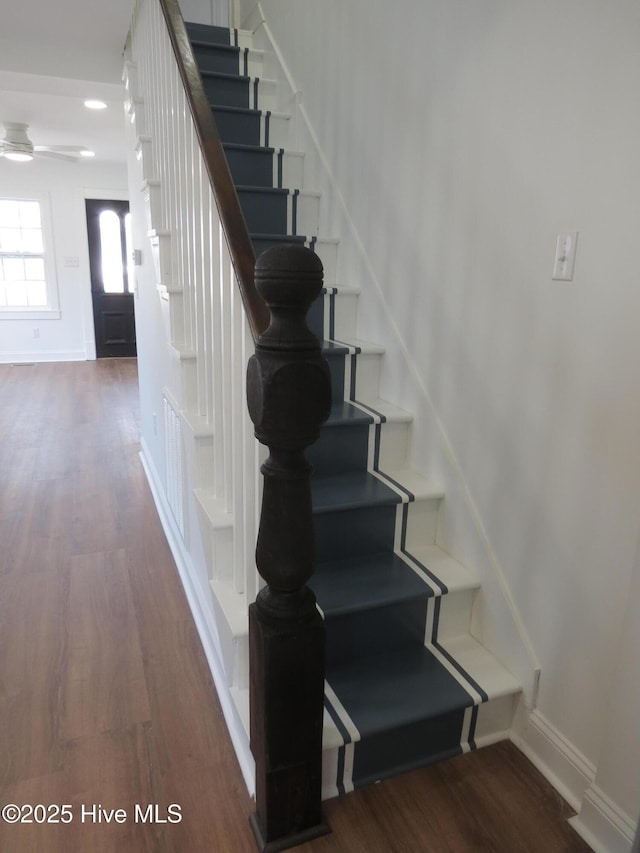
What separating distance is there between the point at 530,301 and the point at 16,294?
7922 millimetres

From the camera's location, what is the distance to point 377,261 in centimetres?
240

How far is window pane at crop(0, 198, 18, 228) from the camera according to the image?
7.54 metres

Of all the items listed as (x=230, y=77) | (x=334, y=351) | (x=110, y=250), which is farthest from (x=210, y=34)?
(x=110, y=250)

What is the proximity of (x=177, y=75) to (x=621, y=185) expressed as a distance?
1.52 metres

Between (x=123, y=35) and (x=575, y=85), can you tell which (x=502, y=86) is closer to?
(x=575, y=85)

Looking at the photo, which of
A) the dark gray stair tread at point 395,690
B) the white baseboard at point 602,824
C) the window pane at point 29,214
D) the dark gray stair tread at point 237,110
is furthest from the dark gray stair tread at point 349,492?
the window pane at point 29,214

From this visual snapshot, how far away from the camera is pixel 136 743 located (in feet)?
5.48

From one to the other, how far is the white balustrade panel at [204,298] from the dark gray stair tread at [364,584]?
256mm

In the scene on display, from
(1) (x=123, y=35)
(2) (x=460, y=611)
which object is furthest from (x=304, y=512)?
(1) (x=123, y=35)

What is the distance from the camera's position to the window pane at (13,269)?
7.72m

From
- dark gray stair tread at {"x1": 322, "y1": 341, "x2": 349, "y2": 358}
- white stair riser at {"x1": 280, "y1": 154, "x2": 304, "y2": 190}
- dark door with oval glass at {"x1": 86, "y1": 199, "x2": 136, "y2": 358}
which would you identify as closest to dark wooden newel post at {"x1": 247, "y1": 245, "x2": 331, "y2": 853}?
dark gray stair tread at {"x1": 322, "y1": 341, "x2": 349, "y2": 358}

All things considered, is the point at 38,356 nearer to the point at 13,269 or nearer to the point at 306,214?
the point at 13,269

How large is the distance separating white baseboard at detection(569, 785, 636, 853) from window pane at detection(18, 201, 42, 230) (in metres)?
8.48

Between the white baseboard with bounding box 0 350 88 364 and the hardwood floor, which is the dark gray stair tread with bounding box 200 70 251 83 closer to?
the hardwood floor
